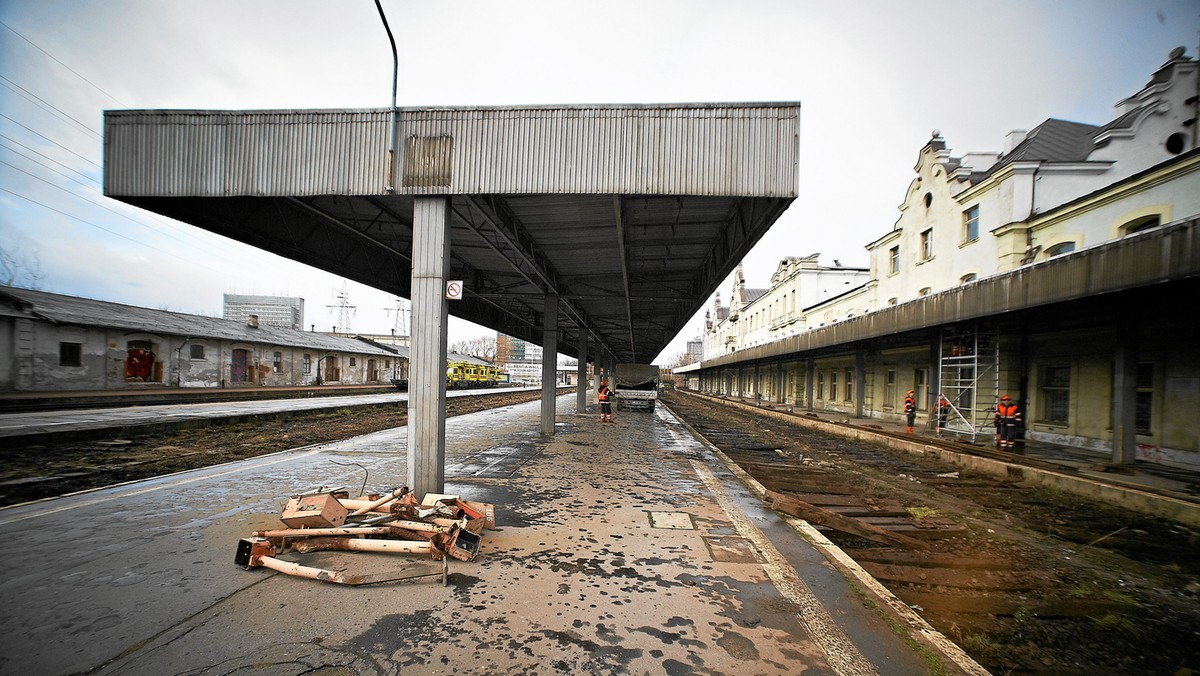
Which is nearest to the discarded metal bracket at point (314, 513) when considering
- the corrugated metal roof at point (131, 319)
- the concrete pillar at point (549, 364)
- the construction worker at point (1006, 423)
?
the concrete pillar at point (549, 364)

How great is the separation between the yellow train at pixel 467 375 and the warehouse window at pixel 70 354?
28.3 metres

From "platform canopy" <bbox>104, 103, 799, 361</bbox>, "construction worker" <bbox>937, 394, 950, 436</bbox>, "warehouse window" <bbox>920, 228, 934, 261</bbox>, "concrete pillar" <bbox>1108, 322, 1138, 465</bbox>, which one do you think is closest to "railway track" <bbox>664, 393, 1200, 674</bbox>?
"concrete pillar" <bbox>1108, 322, 1138, 465</bbox>

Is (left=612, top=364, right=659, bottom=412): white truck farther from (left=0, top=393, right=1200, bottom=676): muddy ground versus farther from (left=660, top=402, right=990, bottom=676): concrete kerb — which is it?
(left=660, top=402, right=990, bottom=676): concrete kerb

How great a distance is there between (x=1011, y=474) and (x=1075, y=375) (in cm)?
512

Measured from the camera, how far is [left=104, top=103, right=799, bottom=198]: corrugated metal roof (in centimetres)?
661

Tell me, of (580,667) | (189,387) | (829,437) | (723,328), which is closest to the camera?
(580,667)

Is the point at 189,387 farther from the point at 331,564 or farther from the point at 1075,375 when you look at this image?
the point at 1075,375

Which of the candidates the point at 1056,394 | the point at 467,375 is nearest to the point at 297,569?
the point at 1056,394

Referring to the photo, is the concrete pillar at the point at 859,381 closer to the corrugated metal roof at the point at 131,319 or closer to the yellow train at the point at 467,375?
the corrugated metal roof at the point at 131,319

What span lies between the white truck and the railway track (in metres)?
16.7

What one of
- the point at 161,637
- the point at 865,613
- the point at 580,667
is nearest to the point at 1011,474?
the point at 865,613

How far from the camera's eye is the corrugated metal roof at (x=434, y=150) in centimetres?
661

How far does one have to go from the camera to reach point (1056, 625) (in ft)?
13.2

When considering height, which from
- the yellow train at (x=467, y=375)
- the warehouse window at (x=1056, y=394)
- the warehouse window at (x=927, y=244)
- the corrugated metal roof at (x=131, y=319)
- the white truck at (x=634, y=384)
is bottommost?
the yellow train at (x=467, y=375)
